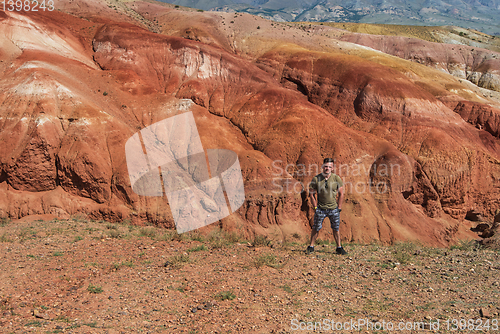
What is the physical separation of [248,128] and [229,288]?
64.2ft

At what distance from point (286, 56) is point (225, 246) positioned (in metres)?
27.7

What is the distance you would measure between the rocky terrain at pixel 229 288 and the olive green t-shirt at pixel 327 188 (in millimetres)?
1225

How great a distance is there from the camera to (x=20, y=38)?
22.8 m

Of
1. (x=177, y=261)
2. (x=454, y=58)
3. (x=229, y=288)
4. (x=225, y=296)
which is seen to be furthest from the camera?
(x=454, y=58)

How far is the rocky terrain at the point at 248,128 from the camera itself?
57.9ft

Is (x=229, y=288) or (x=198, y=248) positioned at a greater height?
(x=229, y=288)

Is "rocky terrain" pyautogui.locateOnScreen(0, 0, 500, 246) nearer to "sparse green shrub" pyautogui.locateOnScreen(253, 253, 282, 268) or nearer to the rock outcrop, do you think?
"sparse green shrub" pyautogui.locateOnScreen(253, 253, 282, 268)

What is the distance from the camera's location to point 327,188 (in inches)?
314

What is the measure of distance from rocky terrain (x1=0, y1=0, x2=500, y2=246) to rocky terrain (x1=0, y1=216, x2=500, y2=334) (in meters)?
10.2

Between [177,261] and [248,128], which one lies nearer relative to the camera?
[177,261]

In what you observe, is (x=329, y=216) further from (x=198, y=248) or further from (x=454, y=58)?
(x=454, y=58)

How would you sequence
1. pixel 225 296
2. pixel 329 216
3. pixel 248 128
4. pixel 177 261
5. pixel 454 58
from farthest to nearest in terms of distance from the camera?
pixel 454 58 < pixel 248 128 < pixel 329 216 < pixel 177 261 < pixel 225 296

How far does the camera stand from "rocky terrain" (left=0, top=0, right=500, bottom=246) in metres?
17.7

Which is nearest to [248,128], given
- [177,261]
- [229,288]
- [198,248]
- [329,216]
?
[329,216]
